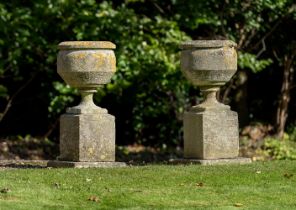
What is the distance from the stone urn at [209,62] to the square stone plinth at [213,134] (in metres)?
0.15

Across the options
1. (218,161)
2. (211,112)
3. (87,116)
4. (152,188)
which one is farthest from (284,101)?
(152,188)

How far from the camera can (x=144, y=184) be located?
1116 centimetres

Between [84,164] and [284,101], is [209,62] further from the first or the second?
[284,101]

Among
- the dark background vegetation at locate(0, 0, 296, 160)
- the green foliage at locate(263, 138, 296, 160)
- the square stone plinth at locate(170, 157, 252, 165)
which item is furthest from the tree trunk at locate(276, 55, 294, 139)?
the square stone plinth at locate(170, 157, 252, 165)

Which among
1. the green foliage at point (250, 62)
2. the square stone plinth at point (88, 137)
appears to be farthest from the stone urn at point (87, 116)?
the green foliage at point (250, 62)

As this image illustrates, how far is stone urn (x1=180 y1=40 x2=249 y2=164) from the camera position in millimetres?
13180

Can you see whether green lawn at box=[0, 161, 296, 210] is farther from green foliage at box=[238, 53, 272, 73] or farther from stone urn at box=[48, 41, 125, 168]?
Answer: green foliage at box=[238, 53, 272, 73]

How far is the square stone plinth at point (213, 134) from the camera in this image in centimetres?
1323

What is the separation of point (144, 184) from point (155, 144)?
10276 mm

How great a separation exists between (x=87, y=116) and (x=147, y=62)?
5.94 m

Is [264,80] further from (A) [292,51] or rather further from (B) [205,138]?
(B) [205,138]

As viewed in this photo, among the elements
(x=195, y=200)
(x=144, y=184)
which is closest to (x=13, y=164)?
(x=144, y=184)

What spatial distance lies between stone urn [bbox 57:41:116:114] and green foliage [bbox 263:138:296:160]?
6764mm

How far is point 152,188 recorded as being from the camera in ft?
35.9
